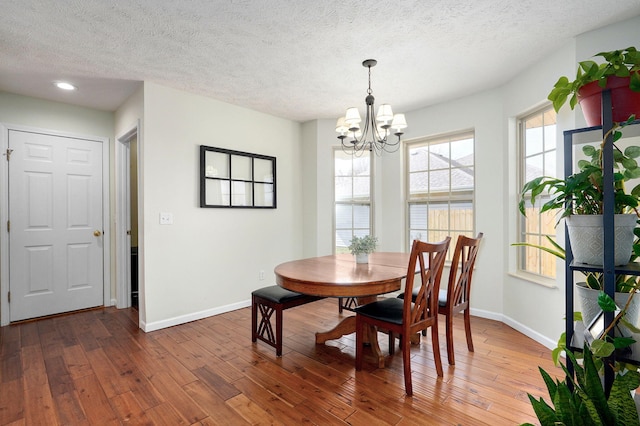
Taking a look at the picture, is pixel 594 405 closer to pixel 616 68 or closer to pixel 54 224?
pixel 616 68

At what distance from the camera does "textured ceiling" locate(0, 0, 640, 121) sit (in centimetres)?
201

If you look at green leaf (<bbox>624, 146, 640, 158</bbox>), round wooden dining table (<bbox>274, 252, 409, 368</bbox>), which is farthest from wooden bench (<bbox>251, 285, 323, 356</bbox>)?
green leaf (<bbox>624, 146, 640, 158</bbox>)

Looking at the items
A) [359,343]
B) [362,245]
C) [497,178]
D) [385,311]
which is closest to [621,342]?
[385,311]

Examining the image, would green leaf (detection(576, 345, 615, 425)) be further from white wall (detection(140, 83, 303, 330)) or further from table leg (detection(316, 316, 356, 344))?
white wall (detection(140, 83, 303, 330))

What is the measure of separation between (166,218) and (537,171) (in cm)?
366

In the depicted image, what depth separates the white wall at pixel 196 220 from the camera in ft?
10.3

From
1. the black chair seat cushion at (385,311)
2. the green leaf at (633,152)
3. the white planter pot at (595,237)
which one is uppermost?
the green leaf at (633,152)

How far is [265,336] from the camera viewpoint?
2.88 metres

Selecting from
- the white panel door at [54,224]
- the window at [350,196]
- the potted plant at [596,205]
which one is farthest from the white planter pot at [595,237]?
the white panel door at [54,224]

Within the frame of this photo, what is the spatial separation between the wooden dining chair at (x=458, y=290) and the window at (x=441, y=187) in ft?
4.03

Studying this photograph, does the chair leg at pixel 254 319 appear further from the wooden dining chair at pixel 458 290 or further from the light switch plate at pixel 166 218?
the wooden dining chair at pixel 458 290

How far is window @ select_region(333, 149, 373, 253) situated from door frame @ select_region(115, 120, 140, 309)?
105 inches

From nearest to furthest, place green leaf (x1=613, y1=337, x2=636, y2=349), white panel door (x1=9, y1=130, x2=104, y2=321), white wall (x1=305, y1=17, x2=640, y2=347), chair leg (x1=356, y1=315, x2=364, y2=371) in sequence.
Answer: green leaf (x1=613, y1=337, x2=636, y2=349), chair leg (x1=356, y1=315, x2=364, y2=371), white wall (x1=305, y1=17, x2=640, y2=347), white panel door (x1=9, y1=130, x2=104, y2=321)

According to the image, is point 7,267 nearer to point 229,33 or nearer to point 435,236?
point 229,33
